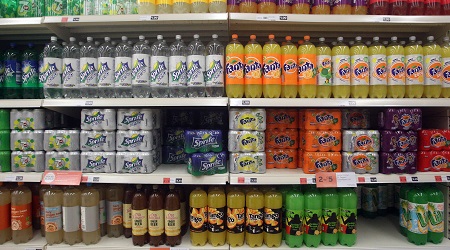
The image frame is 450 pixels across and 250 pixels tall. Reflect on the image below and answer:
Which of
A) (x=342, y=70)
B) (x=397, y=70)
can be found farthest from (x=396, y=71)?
(x=342, y=70)

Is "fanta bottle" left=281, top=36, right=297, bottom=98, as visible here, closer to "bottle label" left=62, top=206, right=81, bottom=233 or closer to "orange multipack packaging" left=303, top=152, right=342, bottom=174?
"orange multipack packaging" left=303, top=152, right=342, bottom=174

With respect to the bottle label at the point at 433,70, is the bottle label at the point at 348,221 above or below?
below

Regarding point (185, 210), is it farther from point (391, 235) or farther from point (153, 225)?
point (391, 235)

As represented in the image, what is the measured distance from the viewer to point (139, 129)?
83.5 inches

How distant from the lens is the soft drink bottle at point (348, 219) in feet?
6.80

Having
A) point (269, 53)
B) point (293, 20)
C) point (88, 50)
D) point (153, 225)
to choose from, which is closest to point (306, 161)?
point (269, 53)

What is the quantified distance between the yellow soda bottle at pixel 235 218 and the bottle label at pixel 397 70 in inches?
53.9

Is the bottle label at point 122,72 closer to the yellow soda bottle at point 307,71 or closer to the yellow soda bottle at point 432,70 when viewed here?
the yellow soda bottle at point 307,71

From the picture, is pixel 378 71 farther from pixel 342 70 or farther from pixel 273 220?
pixel 273 220

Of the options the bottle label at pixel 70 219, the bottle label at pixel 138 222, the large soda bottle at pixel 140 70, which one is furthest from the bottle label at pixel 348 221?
the bottle label at pixel 70 219

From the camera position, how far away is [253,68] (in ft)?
6.75

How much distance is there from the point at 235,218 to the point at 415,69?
1678 millimetres

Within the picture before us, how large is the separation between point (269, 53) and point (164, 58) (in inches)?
29.9

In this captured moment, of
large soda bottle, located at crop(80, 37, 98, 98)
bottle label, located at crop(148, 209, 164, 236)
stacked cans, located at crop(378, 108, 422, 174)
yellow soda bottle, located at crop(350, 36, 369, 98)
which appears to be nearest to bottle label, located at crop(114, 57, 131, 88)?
large soda bottle, located at crop(80, 37, 98, 98)
